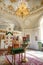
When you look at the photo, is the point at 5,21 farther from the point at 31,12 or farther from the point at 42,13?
the point at 42,13

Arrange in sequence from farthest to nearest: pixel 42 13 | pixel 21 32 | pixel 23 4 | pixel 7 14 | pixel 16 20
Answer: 1. pixel 21 32
2. pixel 16 20
3. pixel 7 14
4. pixel 42 13
5. pixel 23 4

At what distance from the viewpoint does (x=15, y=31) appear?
16812 mm

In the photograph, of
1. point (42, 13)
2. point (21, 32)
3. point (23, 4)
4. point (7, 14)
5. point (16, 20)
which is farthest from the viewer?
point (21, 32)

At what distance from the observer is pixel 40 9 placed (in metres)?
13.1

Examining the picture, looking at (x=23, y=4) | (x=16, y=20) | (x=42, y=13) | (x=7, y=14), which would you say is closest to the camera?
(x=23, y=4)

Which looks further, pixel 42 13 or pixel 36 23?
pixel 36 23

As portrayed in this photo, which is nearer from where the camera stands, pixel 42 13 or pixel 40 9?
pixel 40 9

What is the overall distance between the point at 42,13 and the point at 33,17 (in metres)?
1.59

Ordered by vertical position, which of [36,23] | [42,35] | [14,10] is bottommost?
[42,35]

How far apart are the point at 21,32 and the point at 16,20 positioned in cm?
201

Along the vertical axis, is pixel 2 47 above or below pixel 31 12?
below

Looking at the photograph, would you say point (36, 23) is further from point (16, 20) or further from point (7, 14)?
point (7, 14)

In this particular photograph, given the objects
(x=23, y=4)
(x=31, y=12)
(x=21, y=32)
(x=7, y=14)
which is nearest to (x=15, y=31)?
(x=21, y=32)

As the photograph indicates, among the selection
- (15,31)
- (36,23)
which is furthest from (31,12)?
(15,31)
